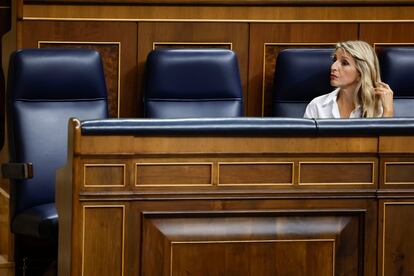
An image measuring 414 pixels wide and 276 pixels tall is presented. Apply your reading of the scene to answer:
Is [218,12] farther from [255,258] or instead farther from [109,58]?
[255,258]

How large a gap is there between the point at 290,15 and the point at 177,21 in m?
0.22

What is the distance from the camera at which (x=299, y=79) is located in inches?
69.1

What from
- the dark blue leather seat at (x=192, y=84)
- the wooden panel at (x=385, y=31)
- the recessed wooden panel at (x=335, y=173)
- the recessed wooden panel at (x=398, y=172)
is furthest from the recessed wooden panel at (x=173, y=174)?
the wooden panel at (x=385, y=31)

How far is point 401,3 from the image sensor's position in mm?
1873

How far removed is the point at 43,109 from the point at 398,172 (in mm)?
671

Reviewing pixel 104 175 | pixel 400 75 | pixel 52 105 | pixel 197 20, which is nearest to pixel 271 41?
pixel 197 20

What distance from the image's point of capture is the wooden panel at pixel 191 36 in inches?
72.1

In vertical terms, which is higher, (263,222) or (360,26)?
(360,26)

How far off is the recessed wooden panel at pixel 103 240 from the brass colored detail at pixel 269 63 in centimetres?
77

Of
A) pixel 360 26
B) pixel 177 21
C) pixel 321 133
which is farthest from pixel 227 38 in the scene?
pixel 321 133

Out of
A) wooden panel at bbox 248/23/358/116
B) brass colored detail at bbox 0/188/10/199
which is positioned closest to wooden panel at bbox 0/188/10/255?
brass colored detail at bbox 0/188/10/199

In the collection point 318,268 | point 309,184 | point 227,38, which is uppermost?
point 227,38

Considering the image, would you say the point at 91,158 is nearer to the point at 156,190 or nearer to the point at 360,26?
the point at 156,190

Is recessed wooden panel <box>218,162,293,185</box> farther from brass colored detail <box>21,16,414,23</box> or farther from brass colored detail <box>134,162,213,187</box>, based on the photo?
brass colored detail <box>21,16,414,23</box>
